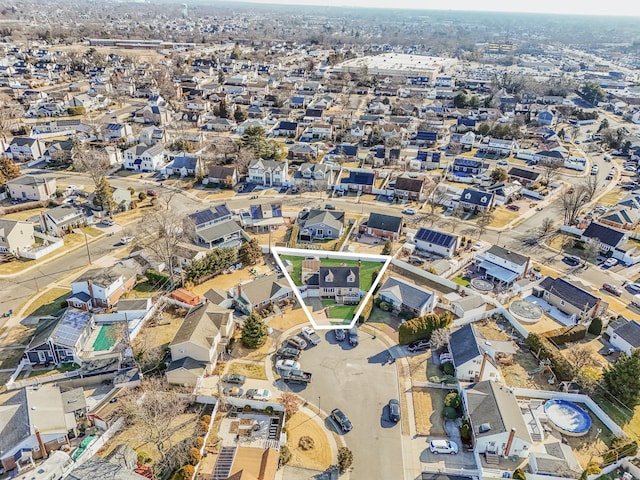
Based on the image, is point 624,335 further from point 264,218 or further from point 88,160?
point 88,160

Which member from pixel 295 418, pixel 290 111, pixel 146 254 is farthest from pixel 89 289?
pixel 290 111

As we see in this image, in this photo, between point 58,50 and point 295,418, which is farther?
point 58,50

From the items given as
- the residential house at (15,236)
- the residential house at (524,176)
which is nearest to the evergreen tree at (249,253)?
the residential house at (15,236)

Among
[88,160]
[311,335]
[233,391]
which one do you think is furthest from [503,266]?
[88,160]

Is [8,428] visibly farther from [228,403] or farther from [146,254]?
[146,254]

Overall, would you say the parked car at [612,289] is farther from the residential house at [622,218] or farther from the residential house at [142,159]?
the residential house at [142,159]

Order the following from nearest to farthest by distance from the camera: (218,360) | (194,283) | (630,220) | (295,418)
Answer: (295,418) < (218,360) < (194,283) < (630,220)
